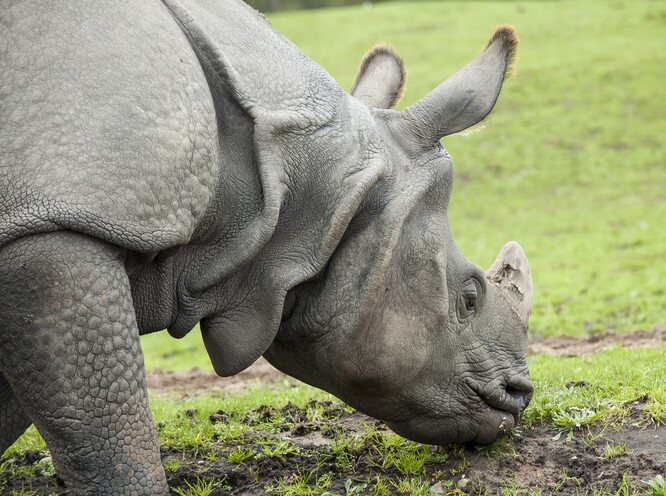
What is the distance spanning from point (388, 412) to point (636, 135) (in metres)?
18.2

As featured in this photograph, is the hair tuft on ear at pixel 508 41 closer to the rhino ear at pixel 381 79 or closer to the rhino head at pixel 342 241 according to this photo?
the rhino head at pixel 342 241

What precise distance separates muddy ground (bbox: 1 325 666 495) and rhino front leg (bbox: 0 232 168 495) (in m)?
1.40

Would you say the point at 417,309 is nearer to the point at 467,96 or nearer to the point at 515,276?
the point at 515,276

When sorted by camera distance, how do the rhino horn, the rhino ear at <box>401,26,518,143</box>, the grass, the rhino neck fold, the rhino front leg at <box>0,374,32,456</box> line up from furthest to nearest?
1. the grass
2. the rhino horn
3. the rhino front leg at <box>0,374,32,456</box>
4. the rhino ear at <box>401,26,518,143</box>
5. the rhino neck fold

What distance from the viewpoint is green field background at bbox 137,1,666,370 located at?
39.1 ft

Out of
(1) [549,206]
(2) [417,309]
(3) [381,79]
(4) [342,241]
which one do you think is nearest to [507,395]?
(2) [417,309]

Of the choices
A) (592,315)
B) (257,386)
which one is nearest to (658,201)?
(592,315)

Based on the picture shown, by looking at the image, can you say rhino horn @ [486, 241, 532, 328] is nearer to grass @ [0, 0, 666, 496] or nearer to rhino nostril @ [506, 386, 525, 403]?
rhino nostril @ [506, 386, 525, 403]

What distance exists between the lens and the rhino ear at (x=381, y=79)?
4.65 meters

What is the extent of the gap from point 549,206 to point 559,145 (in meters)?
3.86

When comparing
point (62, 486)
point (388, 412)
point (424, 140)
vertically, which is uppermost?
point (424, 140)

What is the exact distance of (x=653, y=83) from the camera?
23.5 meters

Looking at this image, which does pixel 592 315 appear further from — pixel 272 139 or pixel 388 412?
pixel 272 139

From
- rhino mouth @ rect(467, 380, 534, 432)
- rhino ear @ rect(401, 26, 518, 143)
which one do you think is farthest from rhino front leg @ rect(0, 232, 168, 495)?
rhino mouth @ rect(467, 380, 534, 432)
